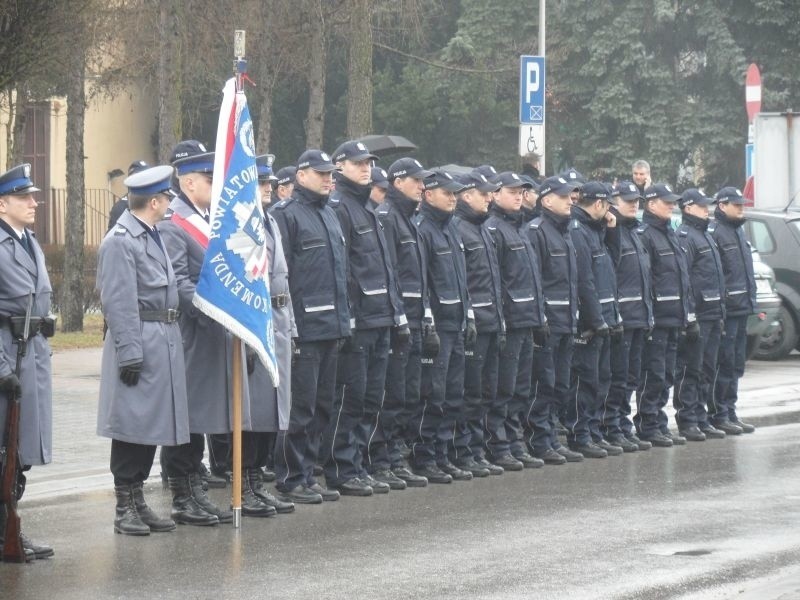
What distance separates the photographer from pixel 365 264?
11.2 m

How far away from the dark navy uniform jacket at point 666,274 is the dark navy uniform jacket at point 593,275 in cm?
67

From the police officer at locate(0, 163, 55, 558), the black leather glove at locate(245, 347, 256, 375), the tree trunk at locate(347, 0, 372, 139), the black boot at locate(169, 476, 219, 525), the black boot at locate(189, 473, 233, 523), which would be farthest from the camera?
the tree trunk at locate(347, 0, 372, 139)

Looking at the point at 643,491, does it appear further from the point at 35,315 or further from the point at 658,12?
the point at 658,12

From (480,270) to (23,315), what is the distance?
439 centimetres

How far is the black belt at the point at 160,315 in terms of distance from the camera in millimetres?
9312

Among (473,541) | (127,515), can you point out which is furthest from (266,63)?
(473,541)

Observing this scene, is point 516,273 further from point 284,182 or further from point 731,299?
point 731,299

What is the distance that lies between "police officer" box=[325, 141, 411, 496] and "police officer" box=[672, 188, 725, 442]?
4037 mm

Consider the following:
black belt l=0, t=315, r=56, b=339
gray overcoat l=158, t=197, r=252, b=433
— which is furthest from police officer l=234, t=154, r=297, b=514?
black belt l=0, t=315, r=56, b=339

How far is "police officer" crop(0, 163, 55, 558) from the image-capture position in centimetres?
873

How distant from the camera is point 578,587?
26.6 feet

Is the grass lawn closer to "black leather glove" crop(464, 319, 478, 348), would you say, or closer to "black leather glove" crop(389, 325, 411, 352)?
"black leather glove" crop(464, 319, 478, 348)

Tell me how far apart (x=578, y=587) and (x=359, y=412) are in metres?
3.34

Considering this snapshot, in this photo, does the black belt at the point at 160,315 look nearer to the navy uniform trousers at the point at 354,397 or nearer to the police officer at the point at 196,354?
the police officer at the point at 196,354
